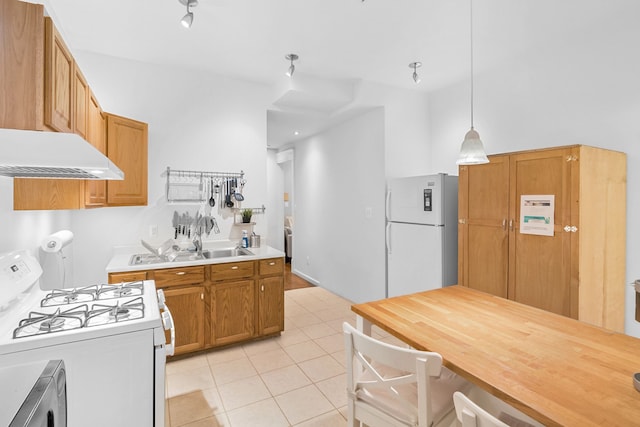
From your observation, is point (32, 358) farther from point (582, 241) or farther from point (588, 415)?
point (582, 241)

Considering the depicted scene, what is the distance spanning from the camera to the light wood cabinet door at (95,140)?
2.24 metres

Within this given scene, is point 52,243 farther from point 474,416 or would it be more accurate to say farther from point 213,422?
point 474,416

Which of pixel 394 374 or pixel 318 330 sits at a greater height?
pixel 394 374

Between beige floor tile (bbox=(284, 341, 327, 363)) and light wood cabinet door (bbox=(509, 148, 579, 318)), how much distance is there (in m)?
1.73

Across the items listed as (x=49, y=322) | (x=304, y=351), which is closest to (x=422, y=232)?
(x=304, y=351)

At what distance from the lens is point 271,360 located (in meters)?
2.82

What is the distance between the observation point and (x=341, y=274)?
4.70m

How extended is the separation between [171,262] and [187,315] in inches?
18.9

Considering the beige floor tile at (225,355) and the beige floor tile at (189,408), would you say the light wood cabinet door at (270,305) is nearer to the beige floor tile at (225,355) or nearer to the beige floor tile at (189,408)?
the beige floor tile at (225,355)

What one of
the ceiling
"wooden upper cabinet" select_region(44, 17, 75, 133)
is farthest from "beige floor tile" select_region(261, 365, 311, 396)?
the ceiling

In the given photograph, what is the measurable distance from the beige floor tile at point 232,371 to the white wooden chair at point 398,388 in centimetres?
135

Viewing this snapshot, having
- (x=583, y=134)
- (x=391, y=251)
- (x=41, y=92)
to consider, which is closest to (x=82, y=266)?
(x=41, y=92)

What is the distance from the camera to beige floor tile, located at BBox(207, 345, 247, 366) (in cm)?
282

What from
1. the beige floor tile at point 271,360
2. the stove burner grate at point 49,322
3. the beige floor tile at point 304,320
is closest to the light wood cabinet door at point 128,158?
the stove burner grate at point 49,322
